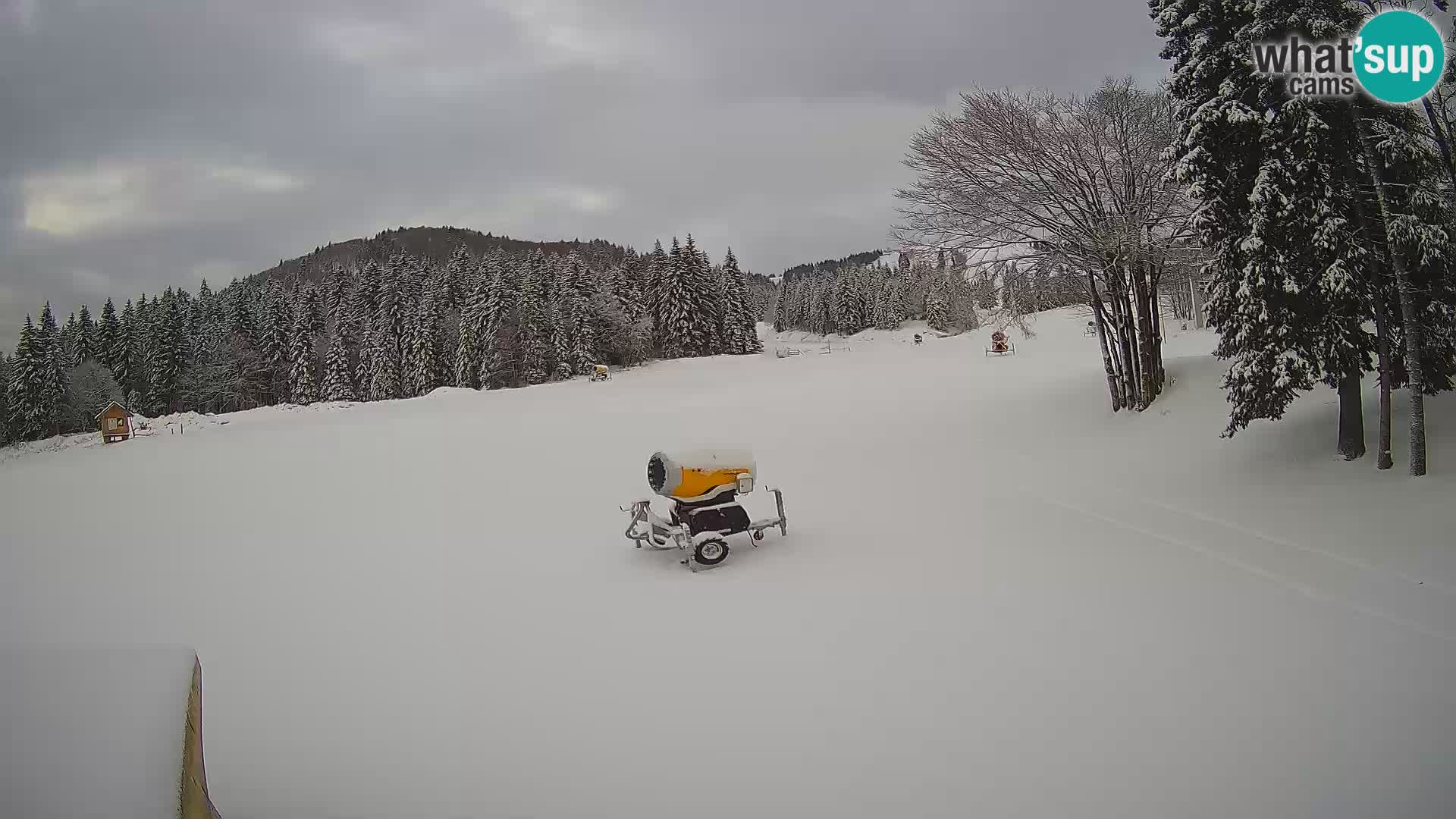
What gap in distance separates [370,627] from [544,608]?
5.45 ft

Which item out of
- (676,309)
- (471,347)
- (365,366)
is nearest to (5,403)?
(471,347)

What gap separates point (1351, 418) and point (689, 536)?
9.05 metres

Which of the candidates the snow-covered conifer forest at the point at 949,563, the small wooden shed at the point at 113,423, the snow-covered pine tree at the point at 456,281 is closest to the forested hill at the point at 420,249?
the snow-covered pine tree at the point at 456,281

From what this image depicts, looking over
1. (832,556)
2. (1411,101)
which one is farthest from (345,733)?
(1411,101)

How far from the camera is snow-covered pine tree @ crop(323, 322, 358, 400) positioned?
52.4 m

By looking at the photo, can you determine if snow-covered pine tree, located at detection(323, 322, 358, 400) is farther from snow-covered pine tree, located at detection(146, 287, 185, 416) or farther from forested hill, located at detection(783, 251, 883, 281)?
forested hill, located at detection(783, 251, 883, 281)

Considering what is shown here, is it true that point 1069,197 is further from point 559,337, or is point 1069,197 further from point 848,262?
point 848,262

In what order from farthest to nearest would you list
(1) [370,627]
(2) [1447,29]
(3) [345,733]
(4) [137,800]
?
(2) [1447,29]
(1) [370,627]
(3) [345,733]
(4) [137,800]

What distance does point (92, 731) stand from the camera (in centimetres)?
206

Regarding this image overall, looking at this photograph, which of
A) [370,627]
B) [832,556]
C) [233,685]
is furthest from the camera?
[832,556]

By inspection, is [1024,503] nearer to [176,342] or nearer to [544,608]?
[544,608]

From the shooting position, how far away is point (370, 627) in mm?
6434

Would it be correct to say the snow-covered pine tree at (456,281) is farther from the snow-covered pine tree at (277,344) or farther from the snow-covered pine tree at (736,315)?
the snow-covered pine tree at (736,315)

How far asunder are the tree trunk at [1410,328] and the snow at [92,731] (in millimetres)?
11116
